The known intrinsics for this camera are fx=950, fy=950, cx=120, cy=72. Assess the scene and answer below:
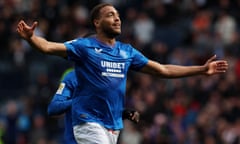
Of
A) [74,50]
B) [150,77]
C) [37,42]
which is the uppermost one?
[37,42]

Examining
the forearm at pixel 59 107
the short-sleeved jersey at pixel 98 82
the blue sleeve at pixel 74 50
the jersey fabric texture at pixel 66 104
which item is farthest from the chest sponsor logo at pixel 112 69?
the forearm at pixel 59 107

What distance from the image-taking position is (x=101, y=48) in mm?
9852

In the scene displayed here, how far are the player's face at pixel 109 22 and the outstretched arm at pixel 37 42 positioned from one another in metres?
0.50

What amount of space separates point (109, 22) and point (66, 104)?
4.44 feet

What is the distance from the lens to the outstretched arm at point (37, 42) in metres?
9.28

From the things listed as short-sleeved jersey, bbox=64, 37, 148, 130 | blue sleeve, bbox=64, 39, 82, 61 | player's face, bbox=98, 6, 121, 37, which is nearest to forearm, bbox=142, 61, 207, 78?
short-sleeved jersey, bbox=64, 37, 148, 130

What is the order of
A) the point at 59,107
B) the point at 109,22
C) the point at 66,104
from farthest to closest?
the point at 59,107 < the point at 66,104 < the point at 109,22

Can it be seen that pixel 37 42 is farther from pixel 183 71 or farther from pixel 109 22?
pixel 183 71

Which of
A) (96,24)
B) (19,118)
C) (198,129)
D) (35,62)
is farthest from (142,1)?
(96,24)

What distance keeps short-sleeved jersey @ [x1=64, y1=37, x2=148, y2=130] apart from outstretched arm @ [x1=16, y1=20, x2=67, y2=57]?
0.36ft

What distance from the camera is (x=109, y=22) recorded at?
9852 millimetres

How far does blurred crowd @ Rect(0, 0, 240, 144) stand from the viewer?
680 inches

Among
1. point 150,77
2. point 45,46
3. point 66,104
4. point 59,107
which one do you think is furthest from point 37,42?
point 150,77

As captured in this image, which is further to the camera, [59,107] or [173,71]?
[59,107]
